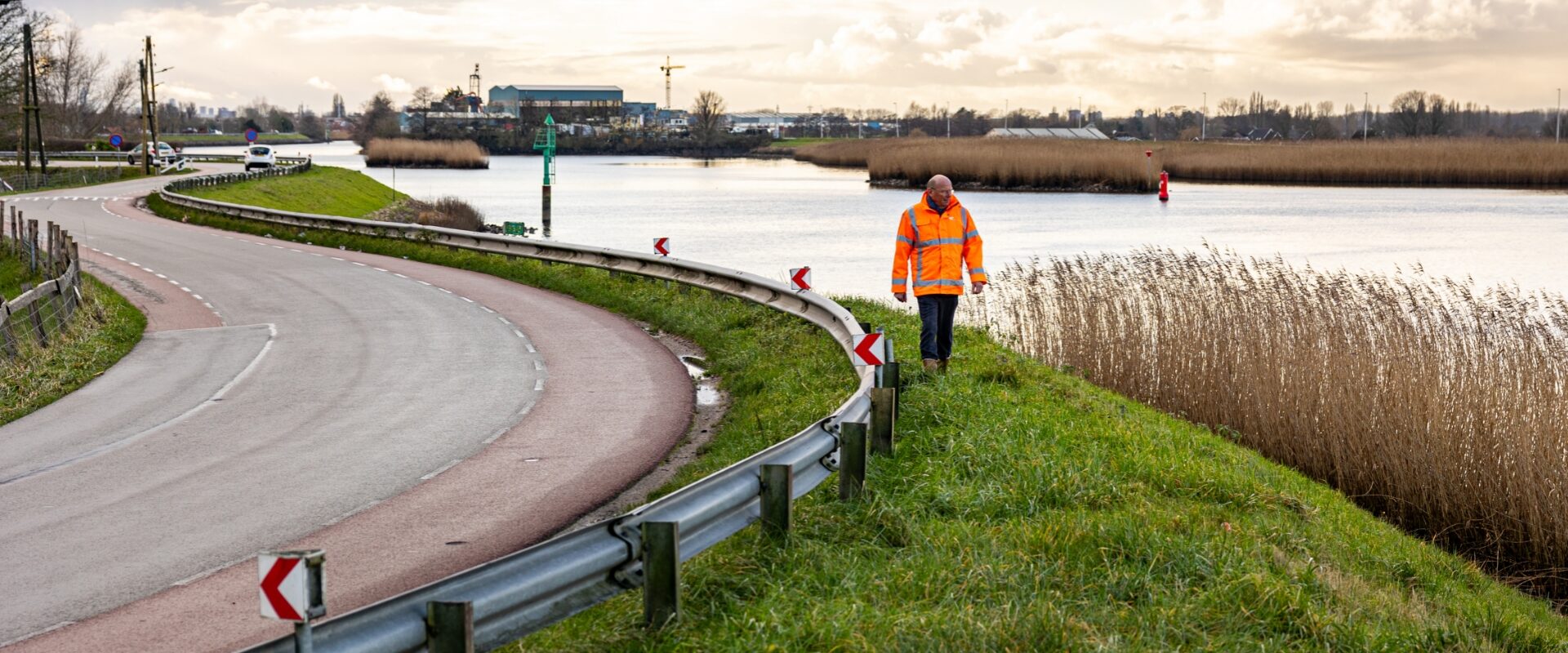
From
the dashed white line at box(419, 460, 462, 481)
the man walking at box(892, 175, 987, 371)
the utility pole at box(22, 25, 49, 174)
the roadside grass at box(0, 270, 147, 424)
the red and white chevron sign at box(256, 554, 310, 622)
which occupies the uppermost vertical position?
the utility pole at box(22, 25, 49, 174)

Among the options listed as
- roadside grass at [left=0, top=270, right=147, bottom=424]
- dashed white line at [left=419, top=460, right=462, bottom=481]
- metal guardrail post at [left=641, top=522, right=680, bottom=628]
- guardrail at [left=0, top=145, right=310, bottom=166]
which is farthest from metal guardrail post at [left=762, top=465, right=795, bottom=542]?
guardrail at [left=0, top=145, right=310, bottom=166]

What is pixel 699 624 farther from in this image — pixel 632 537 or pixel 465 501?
pixel 465 501

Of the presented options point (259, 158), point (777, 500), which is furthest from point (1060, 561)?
point (259, 158)

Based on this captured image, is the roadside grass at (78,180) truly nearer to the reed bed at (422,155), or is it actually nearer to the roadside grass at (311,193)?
the roadside grass at (311,193)

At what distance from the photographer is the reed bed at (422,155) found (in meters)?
112

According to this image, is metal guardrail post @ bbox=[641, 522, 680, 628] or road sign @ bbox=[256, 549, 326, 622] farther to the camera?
metal guardrail post @ bbox=[641, 522, 680, 628]

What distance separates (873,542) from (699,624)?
1463 millimetres

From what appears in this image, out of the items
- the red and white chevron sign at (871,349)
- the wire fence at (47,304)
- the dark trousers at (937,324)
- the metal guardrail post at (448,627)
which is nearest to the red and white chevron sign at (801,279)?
the dark trousers at (937,324)

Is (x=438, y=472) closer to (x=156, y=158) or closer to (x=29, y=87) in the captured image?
(x=29, y=87)

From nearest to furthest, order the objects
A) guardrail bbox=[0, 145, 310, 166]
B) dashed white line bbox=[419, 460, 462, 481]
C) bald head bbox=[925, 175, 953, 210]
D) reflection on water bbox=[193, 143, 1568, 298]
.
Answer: dashed white line bbox=[419, 460, 462, 481], bald head bbox=[925, 175, 953, 210], reflection on water bbox=[193, 143, 1568, 298], guardrail bbox=[0, 145, 310, 166]

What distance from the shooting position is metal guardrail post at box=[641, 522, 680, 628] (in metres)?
6.04

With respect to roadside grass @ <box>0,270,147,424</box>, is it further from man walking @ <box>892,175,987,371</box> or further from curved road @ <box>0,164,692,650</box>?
man walking @ <box>892,175,987,371</box>

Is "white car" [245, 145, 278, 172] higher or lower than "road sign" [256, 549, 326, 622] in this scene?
higher

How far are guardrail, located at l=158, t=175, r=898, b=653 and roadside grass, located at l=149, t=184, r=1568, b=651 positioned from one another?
0.81ft
